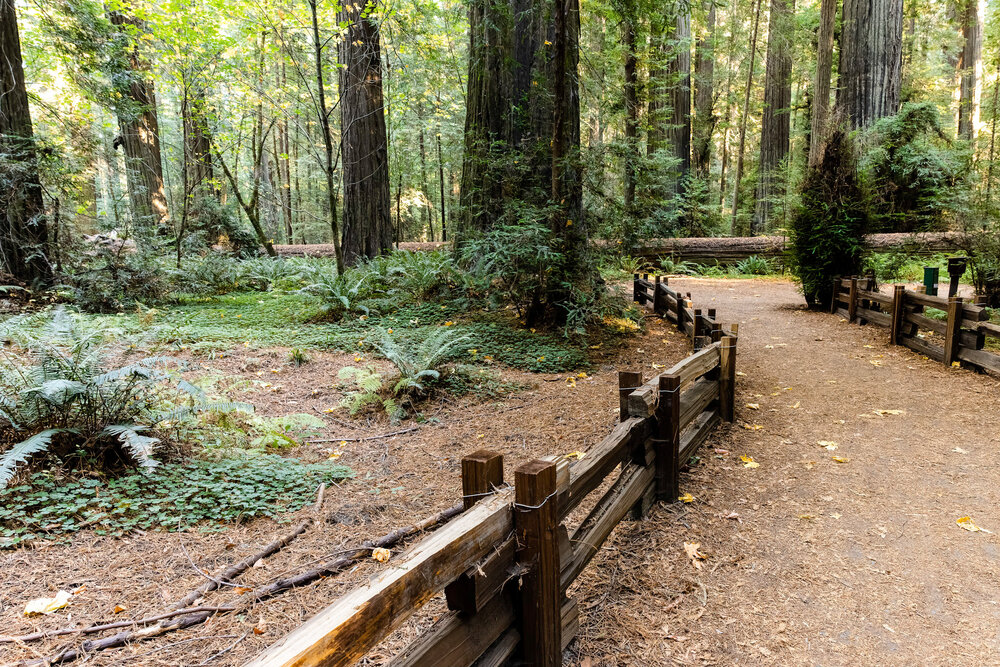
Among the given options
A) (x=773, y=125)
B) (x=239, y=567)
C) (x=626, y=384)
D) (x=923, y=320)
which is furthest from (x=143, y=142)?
(x=773, y=125)

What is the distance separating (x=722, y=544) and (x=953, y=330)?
563cm

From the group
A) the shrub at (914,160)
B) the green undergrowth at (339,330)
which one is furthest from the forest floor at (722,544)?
the shrub at (914,160)

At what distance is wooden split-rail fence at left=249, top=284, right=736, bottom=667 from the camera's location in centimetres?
147

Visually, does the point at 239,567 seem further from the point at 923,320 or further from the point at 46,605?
the point at 923,320

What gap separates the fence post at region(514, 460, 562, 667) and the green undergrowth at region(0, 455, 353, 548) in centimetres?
227

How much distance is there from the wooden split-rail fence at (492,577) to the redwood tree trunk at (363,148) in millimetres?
10314

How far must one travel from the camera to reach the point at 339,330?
9.04 metres

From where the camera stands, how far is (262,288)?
14.1 metres

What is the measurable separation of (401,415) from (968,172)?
15062mm

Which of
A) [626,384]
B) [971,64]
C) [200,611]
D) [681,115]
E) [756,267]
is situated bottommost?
[200,611]

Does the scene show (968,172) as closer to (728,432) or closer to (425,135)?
(728,432)

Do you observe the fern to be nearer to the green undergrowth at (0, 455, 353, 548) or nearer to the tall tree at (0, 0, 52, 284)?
the green undergrowth at (0, 455, 353, 548)

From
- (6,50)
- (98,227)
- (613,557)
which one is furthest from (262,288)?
(613,557)

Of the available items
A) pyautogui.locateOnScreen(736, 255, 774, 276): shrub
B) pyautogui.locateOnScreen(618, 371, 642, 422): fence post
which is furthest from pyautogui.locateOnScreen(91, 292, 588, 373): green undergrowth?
pyautogui.locateOnScreen(736, 255, 774, 276): shrub
